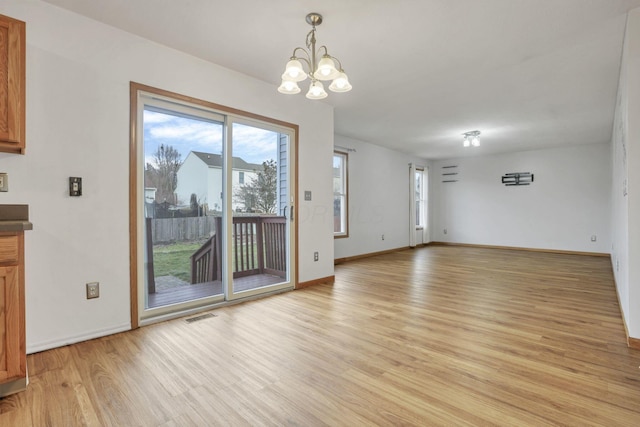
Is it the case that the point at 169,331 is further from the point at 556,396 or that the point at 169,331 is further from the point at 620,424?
the point at 620,424

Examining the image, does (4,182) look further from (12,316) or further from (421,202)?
(421,202)

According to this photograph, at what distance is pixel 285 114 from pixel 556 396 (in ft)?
11.6

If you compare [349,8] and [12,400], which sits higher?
[349,8]

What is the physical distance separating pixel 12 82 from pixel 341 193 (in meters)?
5.01

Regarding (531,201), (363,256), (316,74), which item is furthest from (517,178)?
(316,74)

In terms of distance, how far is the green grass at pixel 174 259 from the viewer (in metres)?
2.99

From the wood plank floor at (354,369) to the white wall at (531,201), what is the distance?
446 centimetres

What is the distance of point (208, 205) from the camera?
10.8 ft

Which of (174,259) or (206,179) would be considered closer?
(174,259)

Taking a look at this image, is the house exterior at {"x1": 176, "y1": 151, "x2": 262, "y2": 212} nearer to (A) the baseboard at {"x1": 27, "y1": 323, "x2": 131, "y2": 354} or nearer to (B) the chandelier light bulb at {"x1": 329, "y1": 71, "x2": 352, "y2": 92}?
(A) the baseboard at {"x1": 27, "y1": 323, "x2": 131, "y2": 354}

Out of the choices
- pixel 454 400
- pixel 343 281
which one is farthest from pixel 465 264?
pixel 454 400


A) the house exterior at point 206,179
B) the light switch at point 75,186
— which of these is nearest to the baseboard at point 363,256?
the house exterior at point 206,179

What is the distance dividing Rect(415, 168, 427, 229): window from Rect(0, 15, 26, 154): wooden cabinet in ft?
27.0

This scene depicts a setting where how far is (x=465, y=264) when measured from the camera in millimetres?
5863
